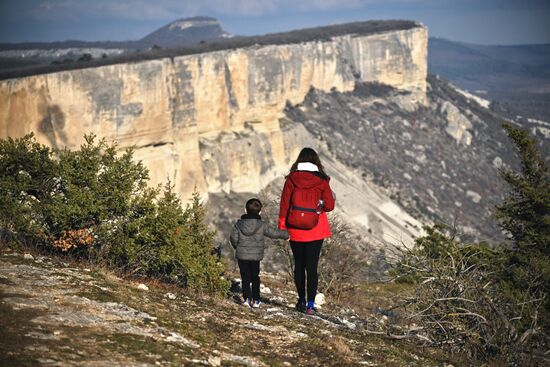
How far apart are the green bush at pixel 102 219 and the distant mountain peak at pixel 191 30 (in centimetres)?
15798

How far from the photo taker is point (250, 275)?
10.4m

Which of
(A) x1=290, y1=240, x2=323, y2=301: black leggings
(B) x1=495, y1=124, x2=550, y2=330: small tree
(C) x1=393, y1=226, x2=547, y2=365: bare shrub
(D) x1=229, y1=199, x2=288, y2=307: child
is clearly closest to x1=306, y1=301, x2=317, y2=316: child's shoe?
(A) x1=290, y1=240, x2=323, y2=301: black leggings

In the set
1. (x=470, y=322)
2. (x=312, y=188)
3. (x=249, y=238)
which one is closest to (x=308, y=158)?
(x=312, y=188)

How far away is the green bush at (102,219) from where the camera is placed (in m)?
11.4

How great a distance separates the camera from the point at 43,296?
27.3ft

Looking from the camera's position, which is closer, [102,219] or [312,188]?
[312,188]

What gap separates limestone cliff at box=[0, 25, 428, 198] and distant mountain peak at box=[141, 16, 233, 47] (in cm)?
10587

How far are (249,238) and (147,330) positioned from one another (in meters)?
2.57

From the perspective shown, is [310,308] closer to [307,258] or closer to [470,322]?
[307,258]

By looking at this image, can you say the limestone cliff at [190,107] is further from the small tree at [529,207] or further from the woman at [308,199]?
the woman at [308,199]

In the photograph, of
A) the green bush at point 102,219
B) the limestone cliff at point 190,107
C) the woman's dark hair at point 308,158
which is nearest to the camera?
the woman's dark hair at point 308,158

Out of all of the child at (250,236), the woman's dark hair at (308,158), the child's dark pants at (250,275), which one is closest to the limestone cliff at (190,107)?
the child's dark pants at (250,275)

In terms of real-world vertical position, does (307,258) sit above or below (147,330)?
above

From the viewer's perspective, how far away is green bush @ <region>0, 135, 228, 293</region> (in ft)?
37.3
